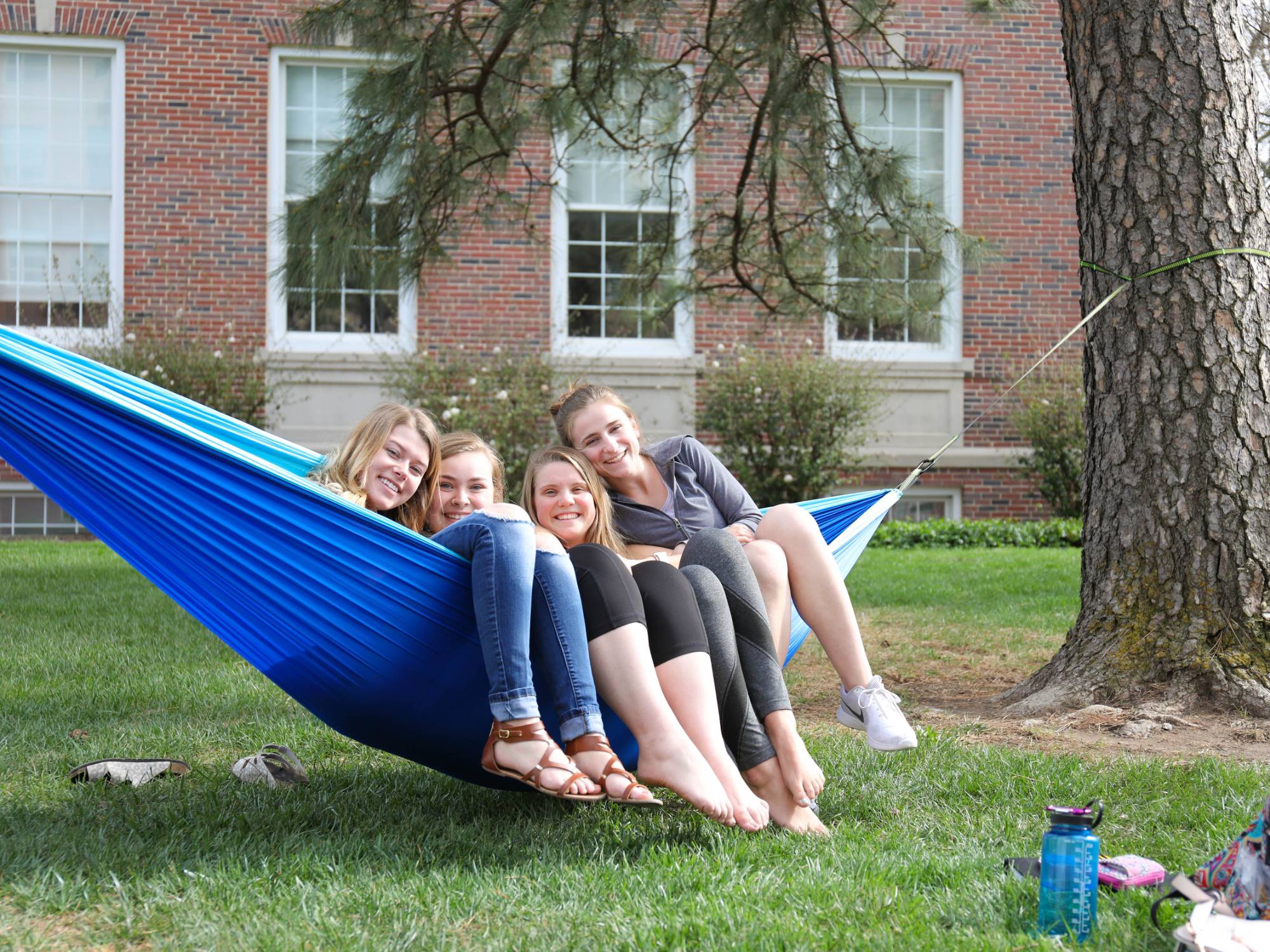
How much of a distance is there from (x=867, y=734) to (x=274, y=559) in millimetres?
1133

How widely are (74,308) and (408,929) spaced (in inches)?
300

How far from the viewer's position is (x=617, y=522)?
2.69m

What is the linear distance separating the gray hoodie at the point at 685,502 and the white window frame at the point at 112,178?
253 inches

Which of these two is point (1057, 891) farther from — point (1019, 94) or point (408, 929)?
point (1019, 94)

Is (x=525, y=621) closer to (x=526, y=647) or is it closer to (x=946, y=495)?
(x=526, y=647)

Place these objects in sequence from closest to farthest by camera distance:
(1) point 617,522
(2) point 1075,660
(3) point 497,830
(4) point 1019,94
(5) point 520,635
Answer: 1. (5) point 520,635
2. (3) point 497,830
3. (1) point 617,522
4. (2) point 1075,660
5. (4) point 1019,94

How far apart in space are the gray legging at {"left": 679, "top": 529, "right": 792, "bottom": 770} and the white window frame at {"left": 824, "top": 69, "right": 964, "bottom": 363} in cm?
655

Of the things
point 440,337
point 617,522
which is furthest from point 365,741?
point 440,337

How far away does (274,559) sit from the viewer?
6.14ft

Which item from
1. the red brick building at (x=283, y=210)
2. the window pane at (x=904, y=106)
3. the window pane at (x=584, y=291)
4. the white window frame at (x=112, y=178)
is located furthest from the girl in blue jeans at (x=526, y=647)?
the window pane at (x=904, y=106)

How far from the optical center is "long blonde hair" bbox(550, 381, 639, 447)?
2.60 metres

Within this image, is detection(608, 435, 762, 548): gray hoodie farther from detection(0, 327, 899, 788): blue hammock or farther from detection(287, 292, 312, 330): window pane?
detection(287, 292, 312, 330): window pane

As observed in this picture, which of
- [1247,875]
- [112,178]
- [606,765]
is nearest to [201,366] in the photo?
[112,178]

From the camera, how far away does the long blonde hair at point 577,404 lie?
2.60 m
